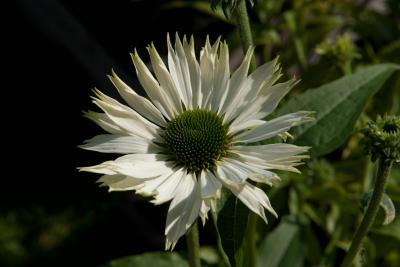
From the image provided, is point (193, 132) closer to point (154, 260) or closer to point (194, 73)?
point (194, 73)

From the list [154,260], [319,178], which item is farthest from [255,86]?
[319,178]

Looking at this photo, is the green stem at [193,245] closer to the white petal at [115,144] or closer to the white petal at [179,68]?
the white petal at [115,144]

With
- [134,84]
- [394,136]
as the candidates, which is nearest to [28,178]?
[134,84]

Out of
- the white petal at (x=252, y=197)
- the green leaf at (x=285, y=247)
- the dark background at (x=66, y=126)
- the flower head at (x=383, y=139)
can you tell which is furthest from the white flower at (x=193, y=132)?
the dark background at (x=66, y=126)

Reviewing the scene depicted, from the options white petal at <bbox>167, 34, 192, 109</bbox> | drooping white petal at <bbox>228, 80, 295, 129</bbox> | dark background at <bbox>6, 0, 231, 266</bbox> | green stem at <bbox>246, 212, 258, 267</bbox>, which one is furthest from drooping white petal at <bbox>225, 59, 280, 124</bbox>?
dark background at <bbox>6, 0, 231, 266</bbox>

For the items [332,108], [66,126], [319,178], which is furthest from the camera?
[66,126]

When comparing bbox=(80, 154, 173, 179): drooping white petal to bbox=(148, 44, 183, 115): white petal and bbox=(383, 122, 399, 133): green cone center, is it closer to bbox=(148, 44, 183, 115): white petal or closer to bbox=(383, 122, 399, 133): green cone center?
bbox=(148, 44, 183, 115): white petal
